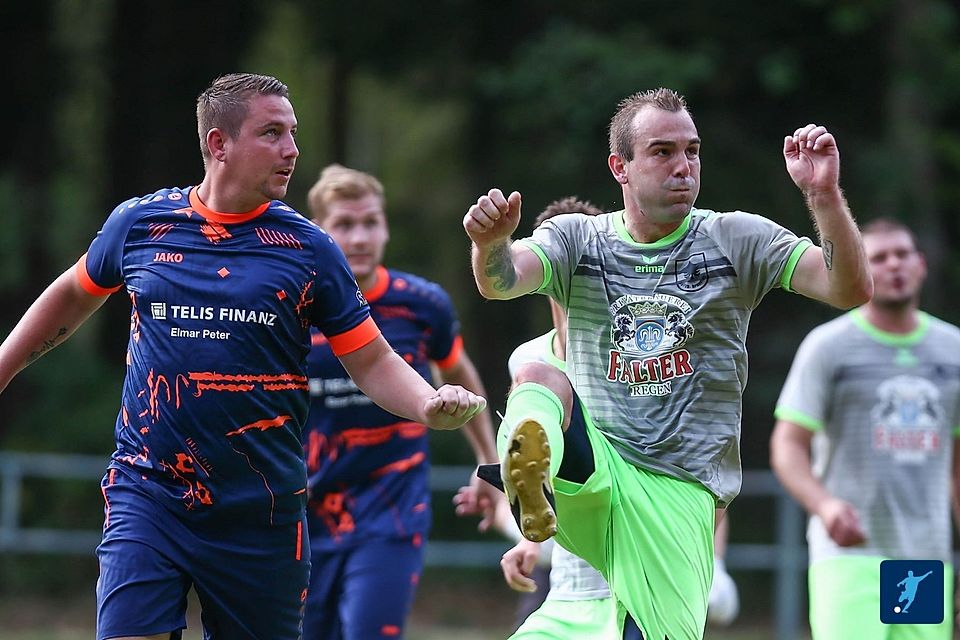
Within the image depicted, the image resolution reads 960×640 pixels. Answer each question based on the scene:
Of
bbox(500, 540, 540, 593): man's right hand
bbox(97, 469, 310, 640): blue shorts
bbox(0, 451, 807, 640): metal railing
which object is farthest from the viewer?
bbox(0, 451, 807, 640): metal railing

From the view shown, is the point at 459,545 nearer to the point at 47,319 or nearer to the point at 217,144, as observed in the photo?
the point at 47,319

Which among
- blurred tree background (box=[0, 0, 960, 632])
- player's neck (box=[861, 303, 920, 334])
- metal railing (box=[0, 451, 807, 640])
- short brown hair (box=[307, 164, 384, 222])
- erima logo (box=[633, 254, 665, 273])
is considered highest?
blurred tree background (box=[0, 0, 960, 632])

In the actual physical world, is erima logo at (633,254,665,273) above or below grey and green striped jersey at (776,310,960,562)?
above

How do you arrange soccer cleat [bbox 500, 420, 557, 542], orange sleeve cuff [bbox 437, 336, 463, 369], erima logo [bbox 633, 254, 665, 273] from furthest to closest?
orange sleeve cuff [bbox 437, 336, 463, 369] < erima logo [bbox 633, 254, 665, 273] < soccer cleat [bbox 500, 420, 557, 542]

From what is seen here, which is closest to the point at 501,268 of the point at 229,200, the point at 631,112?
the point at 631,112

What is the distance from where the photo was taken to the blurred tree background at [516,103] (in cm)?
1406

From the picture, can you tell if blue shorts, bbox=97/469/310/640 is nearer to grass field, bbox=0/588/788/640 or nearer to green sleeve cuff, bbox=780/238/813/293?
green sleeve cuff, bbox=780/238/813/293

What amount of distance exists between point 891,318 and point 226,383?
3667mm

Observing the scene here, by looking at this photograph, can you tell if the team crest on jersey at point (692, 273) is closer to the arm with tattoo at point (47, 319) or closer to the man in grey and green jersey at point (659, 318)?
the man in grey and green jersey at point (659, 318)

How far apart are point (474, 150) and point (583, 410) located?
11959 mm

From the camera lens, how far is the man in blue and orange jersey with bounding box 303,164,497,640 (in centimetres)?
632

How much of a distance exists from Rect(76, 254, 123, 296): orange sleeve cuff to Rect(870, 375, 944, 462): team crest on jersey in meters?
3.73

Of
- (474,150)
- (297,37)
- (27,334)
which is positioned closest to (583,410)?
(27,334)

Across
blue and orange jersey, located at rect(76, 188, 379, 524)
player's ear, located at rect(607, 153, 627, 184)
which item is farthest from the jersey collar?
player's ear, located at rect(607, 153, 627, 184)
